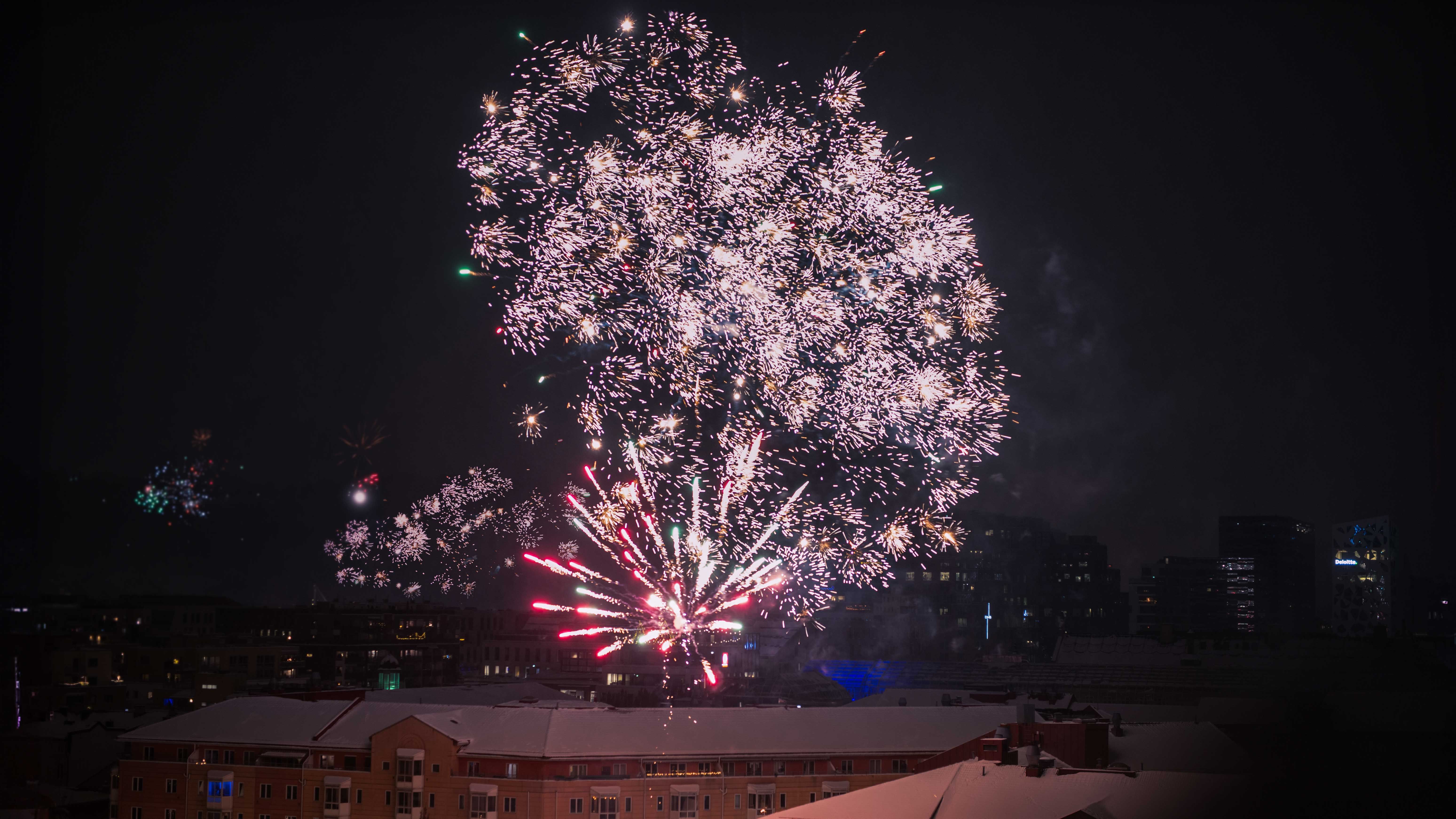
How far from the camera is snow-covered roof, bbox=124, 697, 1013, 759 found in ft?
133

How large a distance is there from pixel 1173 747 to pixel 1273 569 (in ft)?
154

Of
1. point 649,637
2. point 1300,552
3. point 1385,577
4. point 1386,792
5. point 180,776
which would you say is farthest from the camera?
point 1300,552

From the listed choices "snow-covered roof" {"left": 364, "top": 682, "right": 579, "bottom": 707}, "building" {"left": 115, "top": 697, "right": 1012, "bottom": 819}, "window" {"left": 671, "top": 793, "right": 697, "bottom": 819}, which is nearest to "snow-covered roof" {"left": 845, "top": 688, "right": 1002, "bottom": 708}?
"building" {"left": 115, "top": 697, "right": 1012, "bottom": 819}

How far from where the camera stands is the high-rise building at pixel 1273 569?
6606cm

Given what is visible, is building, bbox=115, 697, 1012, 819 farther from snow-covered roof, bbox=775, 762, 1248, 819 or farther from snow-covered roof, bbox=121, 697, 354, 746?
snow-covered roof, bbox=775, 762, 1248, 819

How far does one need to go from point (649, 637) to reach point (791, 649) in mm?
37616

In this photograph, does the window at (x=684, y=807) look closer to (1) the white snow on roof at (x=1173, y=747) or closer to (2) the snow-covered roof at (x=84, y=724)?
(1) the white snow on roof at (x=1173, y=747)

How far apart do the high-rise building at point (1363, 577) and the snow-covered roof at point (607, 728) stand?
19.2 metres

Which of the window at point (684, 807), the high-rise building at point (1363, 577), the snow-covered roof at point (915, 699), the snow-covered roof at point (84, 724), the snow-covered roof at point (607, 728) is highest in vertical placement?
the high-rise building at point (1363, 577)

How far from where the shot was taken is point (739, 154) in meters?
34.7

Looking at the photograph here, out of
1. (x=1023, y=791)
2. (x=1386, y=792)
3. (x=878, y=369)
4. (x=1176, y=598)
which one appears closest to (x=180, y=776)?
(x=878, y=369)

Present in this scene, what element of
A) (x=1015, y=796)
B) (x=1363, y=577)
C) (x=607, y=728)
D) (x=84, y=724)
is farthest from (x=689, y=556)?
(x=1363, y=577)

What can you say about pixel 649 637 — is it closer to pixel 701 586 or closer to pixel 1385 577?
pixel 701 586

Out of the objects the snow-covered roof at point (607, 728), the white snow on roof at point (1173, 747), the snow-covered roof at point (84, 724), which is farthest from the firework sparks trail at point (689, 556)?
the snow-covered roof at point (84, 724)
